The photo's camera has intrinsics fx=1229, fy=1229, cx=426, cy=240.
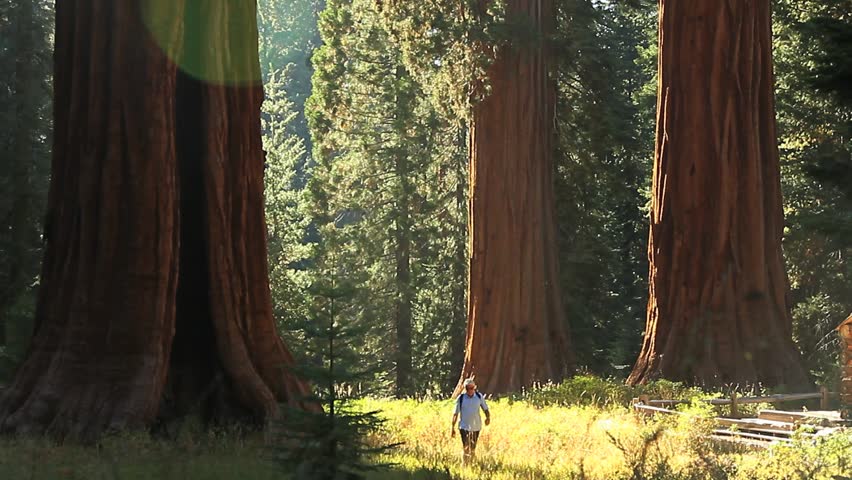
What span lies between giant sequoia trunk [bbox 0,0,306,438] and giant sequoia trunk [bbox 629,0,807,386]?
916 centimetres

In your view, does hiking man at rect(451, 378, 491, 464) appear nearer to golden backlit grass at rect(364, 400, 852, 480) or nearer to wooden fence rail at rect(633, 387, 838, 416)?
golden backlit grass at rect(364, 400, 852, 480)

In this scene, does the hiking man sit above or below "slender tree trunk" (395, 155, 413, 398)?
below

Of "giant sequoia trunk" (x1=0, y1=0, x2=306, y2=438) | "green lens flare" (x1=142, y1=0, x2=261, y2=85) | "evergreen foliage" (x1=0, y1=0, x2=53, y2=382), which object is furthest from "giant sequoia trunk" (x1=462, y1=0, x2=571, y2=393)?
"giant sequoia trunk" (x1=0, y1=0, x2=306, y2=438)

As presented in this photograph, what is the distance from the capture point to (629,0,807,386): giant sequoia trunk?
65.8 ft

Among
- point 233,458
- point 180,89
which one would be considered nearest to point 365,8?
point 180,89

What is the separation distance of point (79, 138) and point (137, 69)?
1.01m

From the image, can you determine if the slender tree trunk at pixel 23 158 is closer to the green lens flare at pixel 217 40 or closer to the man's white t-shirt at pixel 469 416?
the green lens flare at pixel 217 40

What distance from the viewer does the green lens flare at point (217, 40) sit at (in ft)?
42.7

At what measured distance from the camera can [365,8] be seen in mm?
33781

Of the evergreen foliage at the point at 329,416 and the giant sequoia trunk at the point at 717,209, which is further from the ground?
the giant sequoia trunk at the point at 717,209

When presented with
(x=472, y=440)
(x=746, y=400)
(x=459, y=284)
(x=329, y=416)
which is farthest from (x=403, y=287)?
(x=329, y=416)

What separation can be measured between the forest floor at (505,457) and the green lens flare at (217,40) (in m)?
3.94

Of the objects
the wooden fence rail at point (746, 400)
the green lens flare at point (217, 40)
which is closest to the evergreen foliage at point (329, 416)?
the green lens flare at point (217, 40)

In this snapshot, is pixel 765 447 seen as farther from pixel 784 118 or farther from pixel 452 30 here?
pixel 784 118
